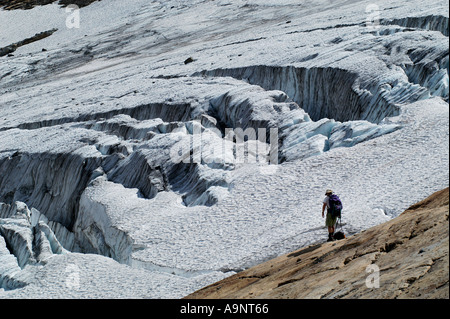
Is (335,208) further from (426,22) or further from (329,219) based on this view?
(426,22)

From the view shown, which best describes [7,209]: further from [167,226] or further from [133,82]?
[133,82]

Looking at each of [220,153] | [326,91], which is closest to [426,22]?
[326,91]

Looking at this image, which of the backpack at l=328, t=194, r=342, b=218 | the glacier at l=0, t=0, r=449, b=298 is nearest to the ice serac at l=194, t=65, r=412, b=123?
the glacier at l=0, t=0, r=449, b=298

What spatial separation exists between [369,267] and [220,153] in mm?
11606

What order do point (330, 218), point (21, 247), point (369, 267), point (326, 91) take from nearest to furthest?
1. point (369, 267)
2. point (330, 218)
3. point (21, 247)
4. point (326, 91)

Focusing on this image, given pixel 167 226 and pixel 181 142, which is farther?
pixel 181 142

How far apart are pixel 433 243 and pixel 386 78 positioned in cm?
1334

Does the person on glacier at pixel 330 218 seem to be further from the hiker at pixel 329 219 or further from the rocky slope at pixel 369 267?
the rocky slope at pixel 369 267

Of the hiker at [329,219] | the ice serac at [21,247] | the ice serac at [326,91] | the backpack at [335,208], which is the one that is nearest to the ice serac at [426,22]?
the ice serac at [326,91]

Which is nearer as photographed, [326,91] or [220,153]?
[220,153]

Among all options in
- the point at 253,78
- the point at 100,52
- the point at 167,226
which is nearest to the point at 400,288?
the point at 167,226

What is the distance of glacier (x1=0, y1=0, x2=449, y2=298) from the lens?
17141mm

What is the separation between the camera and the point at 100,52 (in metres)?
44.0

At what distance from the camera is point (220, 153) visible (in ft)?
73.2
